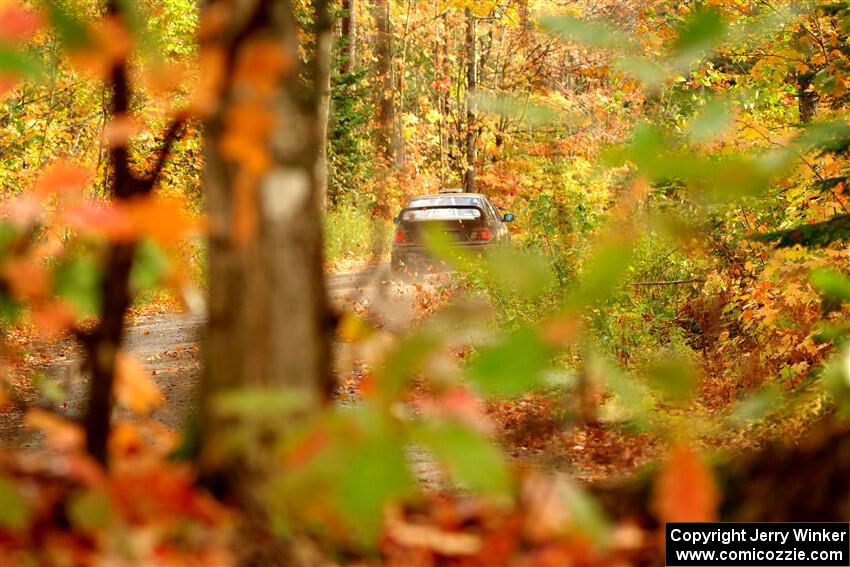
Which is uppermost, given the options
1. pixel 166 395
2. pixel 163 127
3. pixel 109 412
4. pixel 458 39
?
pixel 458 39

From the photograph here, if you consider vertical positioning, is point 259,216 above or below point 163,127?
below

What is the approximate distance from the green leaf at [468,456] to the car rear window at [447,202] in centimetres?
1541

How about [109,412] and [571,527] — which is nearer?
[571,527]

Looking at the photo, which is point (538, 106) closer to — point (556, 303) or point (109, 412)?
point (109, 412)

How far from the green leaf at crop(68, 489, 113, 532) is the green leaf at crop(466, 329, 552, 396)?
791 mm

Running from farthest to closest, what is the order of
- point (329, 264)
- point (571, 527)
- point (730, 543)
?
point (329, 264), point (730, 543), point (571, 527)

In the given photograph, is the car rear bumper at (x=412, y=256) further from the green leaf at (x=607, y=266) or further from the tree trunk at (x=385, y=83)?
the green leaf at (x=607, y=266)

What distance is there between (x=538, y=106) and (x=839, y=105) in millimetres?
5199

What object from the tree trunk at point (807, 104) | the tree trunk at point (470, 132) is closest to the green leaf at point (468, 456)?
the tree trunk at point (807, 104)

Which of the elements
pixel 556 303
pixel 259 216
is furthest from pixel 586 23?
pixel 556 303

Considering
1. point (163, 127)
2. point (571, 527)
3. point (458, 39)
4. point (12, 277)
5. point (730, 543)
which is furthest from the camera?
point (458, 39)

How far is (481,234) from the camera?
16.5 meters

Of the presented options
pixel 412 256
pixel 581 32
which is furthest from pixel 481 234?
pixel 581 32

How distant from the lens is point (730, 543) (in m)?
2.24
